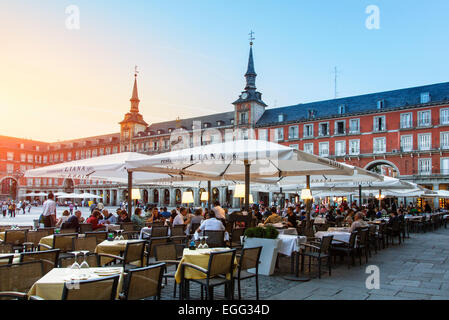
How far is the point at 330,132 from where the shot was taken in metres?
41.2

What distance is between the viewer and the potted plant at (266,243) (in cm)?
628

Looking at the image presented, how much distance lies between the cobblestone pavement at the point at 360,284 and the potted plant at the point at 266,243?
8.4 inches

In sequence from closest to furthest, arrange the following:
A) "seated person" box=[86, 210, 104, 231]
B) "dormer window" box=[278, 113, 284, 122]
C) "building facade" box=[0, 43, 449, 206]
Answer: "seated person" box=[86, 210, 104, 231] → "building facade" box=[0, 43, 449, 206] → "dormer window" box=[278, 113, 284, 122]

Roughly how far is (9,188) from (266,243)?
245 feet

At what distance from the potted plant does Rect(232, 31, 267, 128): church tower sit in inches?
1596

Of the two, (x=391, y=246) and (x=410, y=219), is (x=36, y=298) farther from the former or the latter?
(x=410, y=219)

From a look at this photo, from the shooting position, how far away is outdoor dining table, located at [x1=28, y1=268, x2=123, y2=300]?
123 inches

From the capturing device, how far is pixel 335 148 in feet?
133

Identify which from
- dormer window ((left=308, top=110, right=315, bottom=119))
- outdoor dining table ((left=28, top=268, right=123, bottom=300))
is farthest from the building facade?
outdoor dining table ((left=28, top=268, right=123, bottom=300))

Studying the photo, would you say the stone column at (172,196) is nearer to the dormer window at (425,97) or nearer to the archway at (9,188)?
the archway at (9,188)

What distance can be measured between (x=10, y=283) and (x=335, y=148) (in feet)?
131

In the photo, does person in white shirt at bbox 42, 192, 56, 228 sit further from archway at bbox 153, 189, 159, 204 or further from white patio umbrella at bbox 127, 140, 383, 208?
archway at bbox 153, 189, 159, 204

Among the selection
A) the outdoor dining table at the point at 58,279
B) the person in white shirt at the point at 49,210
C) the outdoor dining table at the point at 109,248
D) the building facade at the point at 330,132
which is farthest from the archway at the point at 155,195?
the outdoor dining table at the point at 58,279
